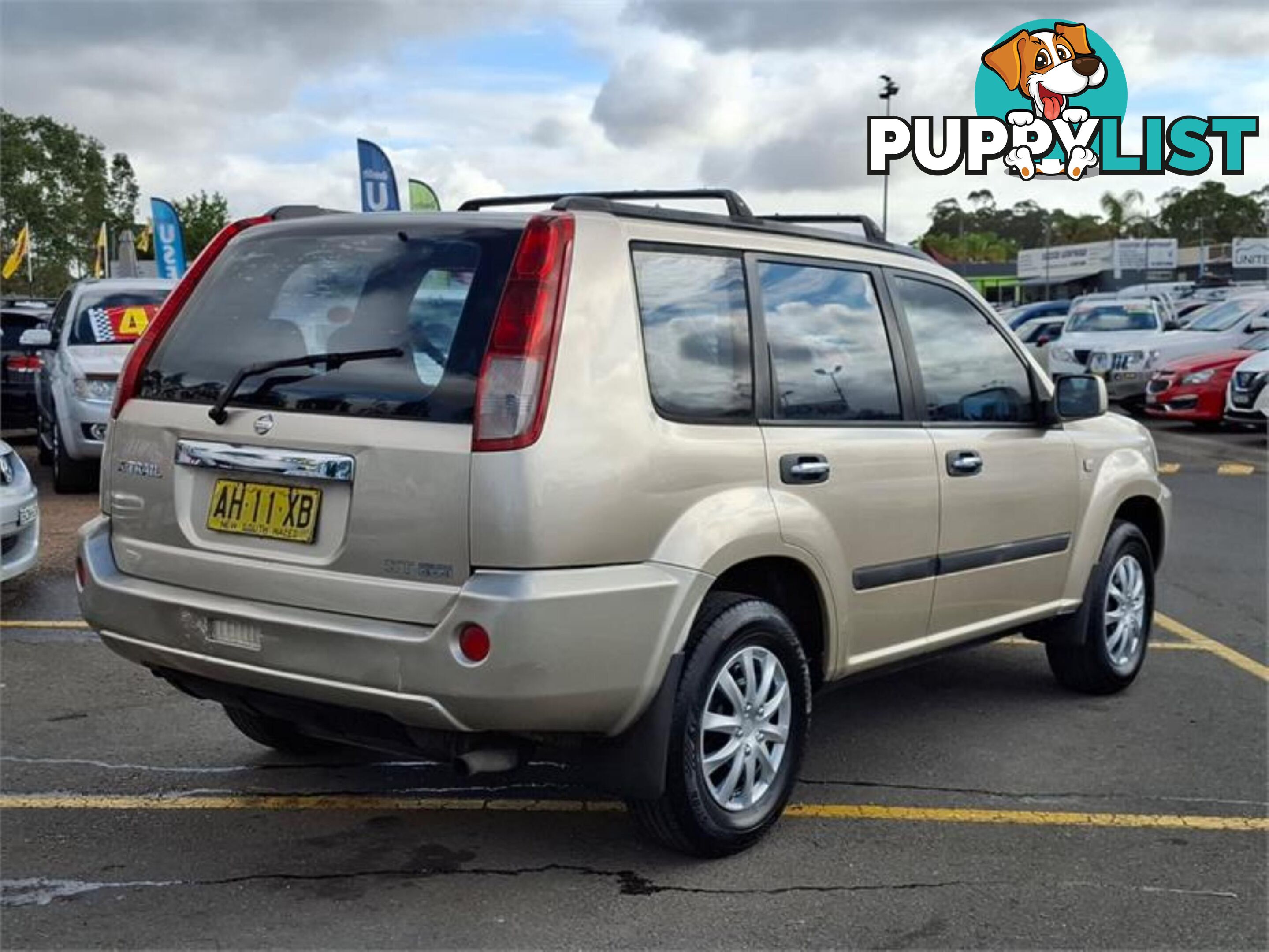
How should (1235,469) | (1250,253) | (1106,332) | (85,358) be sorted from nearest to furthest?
(85,358) < (1235,469) < (1106,332) < (1250,253)

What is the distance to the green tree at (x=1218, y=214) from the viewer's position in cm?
9944

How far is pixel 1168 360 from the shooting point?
2084 cm

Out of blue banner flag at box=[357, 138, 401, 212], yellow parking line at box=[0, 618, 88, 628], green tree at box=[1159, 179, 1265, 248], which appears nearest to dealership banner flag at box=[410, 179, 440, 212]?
blue banner flag at box=[357, 138, 401, 212]

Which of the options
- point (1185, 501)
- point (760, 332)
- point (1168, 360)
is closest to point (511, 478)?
point (760, 332)

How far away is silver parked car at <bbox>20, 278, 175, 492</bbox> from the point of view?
37.0 ft

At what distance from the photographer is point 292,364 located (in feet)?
12.8

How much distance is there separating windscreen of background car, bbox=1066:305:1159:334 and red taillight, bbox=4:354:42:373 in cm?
1716

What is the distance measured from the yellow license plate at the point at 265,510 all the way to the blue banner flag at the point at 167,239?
61.9 feet

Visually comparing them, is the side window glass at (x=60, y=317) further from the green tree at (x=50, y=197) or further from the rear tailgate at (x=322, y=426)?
the green tree at (x=50, y=197)

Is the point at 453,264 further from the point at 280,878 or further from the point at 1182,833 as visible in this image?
the point at 1182,833

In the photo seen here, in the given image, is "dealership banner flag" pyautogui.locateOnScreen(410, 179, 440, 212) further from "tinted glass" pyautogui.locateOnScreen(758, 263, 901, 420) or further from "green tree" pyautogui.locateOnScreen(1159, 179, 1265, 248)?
"green tree" pyautogui.locateOnScreen(1159, 179, 1265, 248)

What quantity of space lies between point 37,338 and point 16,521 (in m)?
5.27

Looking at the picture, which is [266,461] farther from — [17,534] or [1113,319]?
[1113,319]

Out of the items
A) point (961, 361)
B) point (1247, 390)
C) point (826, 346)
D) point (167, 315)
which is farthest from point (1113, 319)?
point (167, 315)
